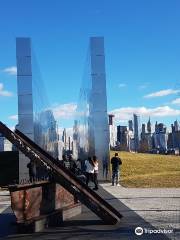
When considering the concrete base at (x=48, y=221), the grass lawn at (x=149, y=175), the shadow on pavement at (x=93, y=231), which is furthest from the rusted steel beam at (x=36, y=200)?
the grass lawn at (x=149, y=175)

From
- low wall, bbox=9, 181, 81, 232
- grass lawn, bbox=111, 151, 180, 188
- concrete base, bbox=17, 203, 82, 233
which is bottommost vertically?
grass lawn, bbox=111, 151, 180, 188

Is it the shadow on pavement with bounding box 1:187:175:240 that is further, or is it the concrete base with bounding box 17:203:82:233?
the concrete base with bounding box 17:203:82:233

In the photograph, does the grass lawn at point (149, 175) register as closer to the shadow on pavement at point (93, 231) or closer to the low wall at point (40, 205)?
the low wall at point (40, 205)

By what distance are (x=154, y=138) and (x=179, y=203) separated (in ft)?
569

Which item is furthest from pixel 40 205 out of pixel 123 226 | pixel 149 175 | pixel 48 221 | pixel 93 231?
pixel 149 175

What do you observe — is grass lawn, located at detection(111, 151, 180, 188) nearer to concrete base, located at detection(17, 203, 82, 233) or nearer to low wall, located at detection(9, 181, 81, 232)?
concrete base, located at detection(17, 203, 82, 233)

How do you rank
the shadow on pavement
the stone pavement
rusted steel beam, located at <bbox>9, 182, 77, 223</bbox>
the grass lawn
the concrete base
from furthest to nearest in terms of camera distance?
the grass lawn < the concrete base < rusted steel beam, located at <bbox>9, 182, 77, 223</bbox> < the stone pavement < the shadow on pavement

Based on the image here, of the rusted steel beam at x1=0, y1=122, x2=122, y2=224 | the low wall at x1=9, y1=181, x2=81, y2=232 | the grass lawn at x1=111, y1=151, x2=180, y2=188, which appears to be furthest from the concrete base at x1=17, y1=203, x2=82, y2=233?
the grass lawn at x1=111, y1=151, x2=180, y2=188

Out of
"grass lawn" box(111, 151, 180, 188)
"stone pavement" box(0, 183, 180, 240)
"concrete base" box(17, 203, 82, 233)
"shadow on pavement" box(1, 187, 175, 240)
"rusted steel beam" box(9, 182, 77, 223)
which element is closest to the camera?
"shadow on pavement" box(1, 187, 175, 240)

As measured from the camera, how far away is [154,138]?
19000cm

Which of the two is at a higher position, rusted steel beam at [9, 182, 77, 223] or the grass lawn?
rusted steel beam at [9, 182, 77, 223]

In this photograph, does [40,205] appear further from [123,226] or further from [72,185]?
[123,226]

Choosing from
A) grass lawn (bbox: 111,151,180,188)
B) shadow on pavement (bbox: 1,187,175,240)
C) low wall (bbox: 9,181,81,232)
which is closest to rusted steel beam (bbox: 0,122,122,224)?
shadow on pavement (bbox: 1,187,175,240)

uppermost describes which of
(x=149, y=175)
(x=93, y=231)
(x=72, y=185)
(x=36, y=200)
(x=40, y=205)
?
(x=72, y=185)
